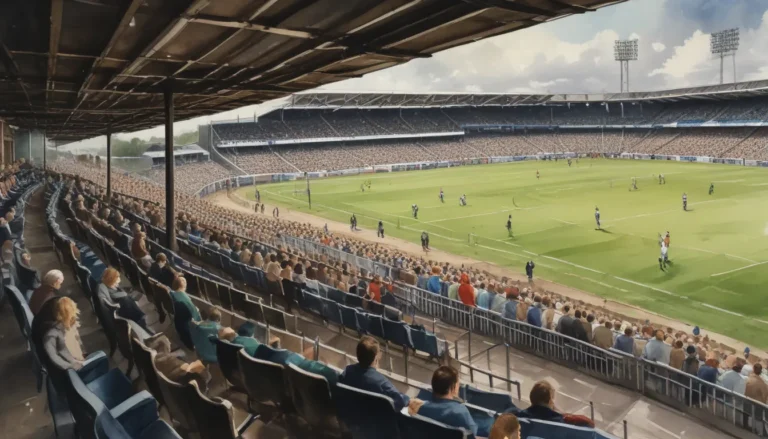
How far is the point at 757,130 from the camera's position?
8556 cm

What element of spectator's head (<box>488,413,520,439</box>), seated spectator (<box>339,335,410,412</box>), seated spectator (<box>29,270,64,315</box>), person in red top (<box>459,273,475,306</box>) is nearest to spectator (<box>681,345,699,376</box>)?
person in red top (<box>459,273,475,306</box>)

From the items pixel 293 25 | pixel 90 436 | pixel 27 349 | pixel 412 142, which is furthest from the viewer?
pixel 412 142

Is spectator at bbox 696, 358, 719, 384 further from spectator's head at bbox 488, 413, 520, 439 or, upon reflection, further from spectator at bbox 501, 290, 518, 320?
spectator's head at bbox 488, 413, 520, 439

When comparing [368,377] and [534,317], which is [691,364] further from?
[368,377]

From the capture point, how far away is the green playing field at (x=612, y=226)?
20.9 m

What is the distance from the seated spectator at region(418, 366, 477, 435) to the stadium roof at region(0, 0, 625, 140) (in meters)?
3.97

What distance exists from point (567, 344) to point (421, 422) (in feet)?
22.1

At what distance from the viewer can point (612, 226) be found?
1334 inches

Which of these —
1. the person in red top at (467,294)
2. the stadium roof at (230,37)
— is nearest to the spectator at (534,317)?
the person in red top at (467,294)

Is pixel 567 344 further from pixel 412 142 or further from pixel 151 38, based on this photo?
pixel 412 142

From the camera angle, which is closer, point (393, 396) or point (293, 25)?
point (393, 396)

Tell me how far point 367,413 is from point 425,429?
598 millimetres

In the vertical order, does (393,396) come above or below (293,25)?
below

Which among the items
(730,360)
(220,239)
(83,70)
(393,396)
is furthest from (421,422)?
(220,239)
